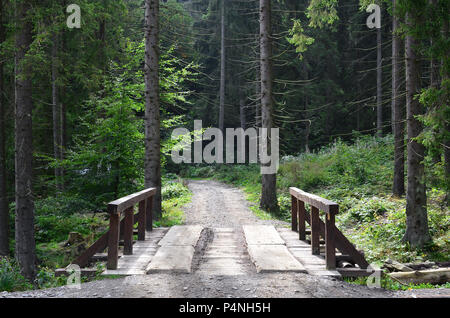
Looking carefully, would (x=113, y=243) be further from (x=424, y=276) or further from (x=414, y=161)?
(x=414, y=161)

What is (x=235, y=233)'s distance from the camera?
966 centimetres

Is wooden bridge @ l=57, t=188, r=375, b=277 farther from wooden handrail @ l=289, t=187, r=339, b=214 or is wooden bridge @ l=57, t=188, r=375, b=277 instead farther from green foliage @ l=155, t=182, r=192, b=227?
green foliage @ l=155, t=182, r=192, b=227

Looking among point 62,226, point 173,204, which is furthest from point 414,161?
point 62,226

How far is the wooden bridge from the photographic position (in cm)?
601

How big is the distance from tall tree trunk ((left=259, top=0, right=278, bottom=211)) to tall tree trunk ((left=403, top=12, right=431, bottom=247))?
5692 mm

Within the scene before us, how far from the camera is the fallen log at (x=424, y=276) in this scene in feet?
22.1

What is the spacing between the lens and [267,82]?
14.0 metres

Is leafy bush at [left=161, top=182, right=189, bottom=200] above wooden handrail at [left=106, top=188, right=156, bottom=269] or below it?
below

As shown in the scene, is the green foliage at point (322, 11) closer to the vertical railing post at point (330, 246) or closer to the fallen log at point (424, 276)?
the fallen log at point (424, 276)

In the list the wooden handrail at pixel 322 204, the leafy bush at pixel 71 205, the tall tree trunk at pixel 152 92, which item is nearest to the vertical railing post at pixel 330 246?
the wooden handrail at pixel 322 204

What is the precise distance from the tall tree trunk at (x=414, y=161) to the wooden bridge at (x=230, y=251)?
2648 millimetres

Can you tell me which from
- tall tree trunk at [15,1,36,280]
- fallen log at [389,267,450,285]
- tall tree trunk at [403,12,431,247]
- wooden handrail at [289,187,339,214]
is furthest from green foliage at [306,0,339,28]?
fallen log at [389,267,450,285]
